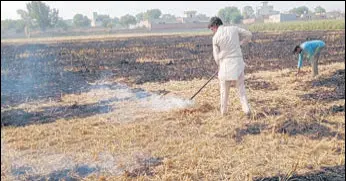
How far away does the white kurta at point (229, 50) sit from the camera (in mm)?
4770

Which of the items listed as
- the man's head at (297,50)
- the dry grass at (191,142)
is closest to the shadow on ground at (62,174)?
the dry grass at (191,142)

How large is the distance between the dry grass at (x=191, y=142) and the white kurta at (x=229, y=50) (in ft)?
2.47

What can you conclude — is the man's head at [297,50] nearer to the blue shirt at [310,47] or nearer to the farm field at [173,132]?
the blue shirt at [310,47]

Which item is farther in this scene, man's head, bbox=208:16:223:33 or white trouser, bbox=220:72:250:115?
white trouser, bbox=220:72:250:115

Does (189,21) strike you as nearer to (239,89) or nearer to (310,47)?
(310,47)

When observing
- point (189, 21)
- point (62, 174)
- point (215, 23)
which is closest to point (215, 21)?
point (215, 23)

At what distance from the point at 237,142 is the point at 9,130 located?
3.49 m

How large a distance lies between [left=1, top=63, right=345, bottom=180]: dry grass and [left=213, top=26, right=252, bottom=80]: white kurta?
0.75 m

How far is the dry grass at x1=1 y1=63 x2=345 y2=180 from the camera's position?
137 inches

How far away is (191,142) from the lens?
421 centimetres

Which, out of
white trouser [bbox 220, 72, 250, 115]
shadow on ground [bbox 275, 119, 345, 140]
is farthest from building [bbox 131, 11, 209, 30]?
shadow on ground [bbox 275, 119, 345, 140]

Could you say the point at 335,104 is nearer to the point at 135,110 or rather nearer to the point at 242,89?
the point at 242,89

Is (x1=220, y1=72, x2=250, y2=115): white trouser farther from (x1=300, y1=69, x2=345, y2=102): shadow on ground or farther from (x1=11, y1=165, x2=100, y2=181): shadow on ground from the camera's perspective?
(x1=11, y1=165, x2=100, y2=181): shadow on ground

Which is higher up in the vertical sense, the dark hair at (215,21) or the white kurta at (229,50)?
the dark hair at (215,21)
